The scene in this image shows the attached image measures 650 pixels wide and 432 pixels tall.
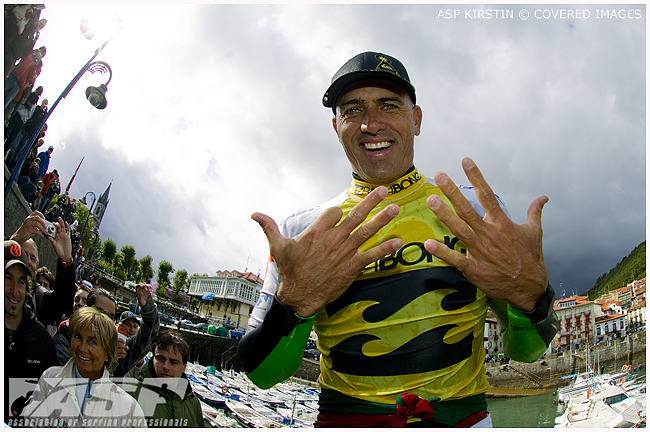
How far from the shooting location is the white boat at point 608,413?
26547mm

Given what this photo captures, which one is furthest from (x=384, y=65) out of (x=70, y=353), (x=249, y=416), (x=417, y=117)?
(x=249, y=416)

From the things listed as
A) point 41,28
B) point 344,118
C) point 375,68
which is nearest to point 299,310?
point 344,118

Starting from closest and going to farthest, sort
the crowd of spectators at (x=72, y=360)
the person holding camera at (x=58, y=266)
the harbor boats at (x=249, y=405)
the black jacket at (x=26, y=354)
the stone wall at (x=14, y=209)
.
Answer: the crowd of spectators at (x=72, y=360) < the black jacket at (x=26, y=354) < the person holding camera at (x=58, y=266) < the stone wall at (x=14, y=209) < the harbor boats at (x=249, y=405)

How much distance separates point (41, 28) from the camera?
29.3 ft

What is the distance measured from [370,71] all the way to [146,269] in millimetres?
82393

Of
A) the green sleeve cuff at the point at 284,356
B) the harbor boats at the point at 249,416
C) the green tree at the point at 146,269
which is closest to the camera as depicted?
the green sleeve cuff at the point at 284,356

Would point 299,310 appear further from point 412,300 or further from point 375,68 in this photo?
point 375,68

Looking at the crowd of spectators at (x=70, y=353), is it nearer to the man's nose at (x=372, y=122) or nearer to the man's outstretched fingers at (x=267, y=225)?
the man's outstretched fingers at (x=267, y=225)

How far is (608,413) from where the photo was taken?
2830 centimetres

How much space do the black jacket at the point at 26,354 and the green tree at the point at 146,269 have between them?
7776cm

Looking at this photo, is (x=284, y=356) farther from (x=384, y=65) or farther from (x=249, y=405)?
(x=249, y=405)

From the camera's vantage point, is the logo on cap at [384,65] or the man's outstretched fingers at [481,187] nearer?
the man's outstretched fingers at [481,187]

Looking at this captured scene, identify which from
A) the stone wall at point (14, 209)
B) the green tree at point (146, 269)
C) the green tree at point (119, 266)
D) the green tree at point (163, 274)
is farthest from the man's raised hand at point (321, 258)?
the green tree at point (163, 274)

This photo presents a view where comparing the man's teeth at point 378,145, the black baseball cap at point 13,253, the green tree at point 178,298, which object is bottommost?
the black baseball cap at point 13,253
